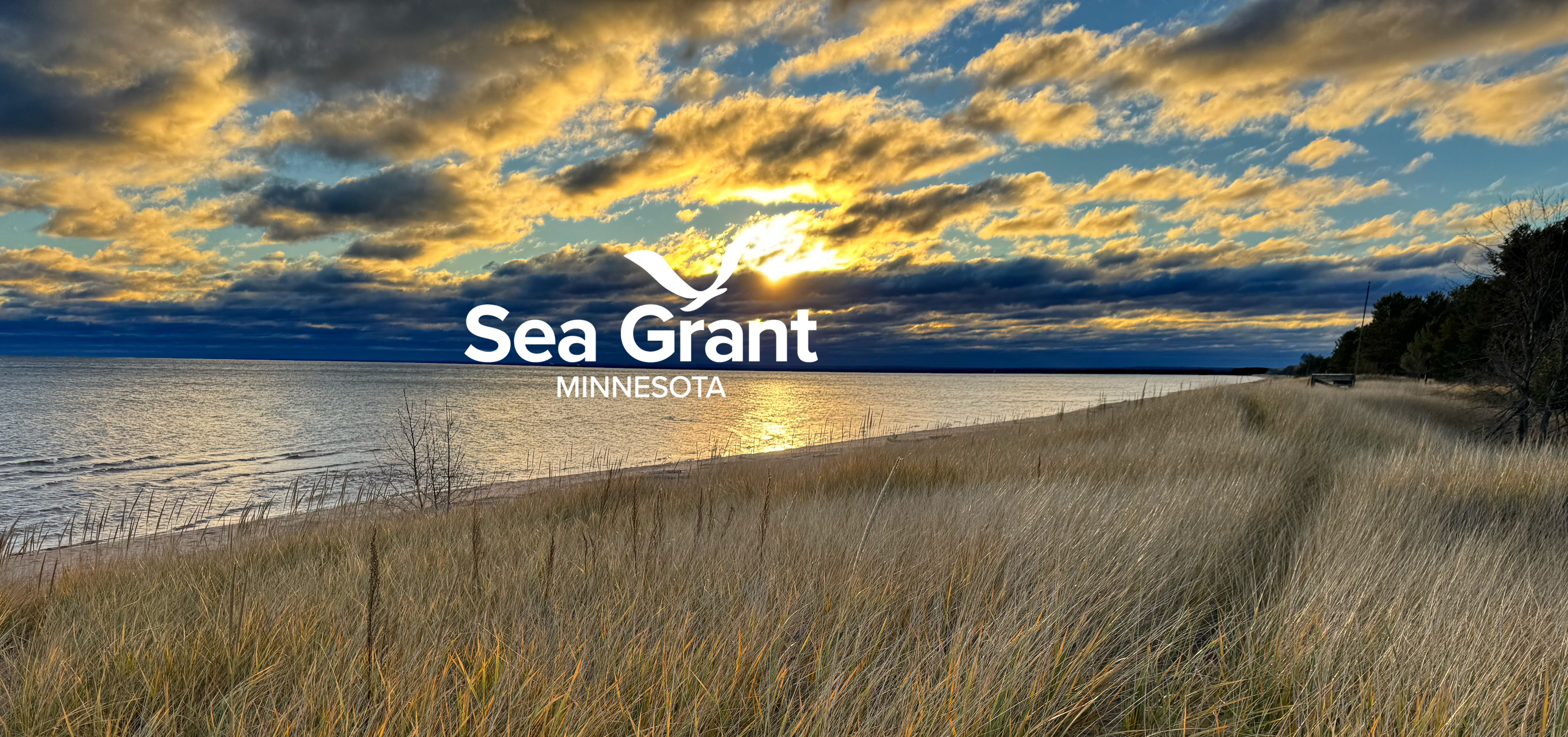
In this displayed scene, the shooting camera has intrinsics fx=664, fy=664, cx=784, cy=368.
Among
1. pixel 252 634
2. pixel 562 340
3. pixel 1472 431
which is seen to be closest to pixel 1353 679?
pixel 252 634

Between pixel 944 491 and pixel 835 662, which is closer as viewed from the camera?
pixel 835 662

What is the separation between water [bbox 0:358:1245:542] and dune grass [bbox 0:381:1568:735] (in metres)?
7.42

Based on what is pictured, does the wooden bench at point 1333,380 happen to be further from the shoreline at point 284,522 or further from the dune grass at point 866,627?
the dune grass at point 866,627

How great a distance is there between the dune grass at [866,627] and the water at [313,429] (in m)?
7.42

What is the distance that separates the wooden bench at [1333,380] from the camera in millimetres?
31609

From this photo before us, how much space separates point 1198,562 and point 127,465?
23350 millimetres

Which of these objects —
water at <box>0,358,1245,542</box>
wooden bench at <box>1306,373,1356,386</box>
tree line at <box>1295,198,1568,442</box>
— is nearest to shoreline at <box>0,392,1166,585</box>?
water at <box>0,358,1245,542</box>

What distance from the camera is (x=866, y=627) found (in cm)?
288

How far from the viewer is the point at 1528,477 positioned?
6941 mm

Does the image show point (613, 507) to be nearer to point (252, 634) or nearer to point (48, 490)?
point (252, 634)

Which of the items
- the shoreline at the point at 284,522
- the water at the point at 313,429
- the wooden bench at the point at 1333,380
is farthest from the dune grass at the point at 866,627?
the wooden bench at the point at 1333,380

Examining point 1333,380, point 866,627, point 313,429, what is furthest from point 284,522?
point 1333,380

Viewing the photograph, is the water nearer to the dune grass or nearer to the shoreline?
the shoreline

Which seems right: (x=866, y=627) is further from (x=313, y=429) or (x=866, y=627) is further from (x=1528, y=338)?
(x=313, y=429)
